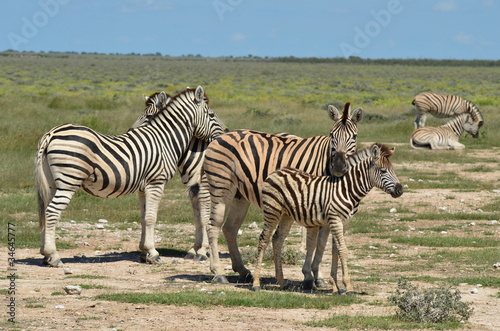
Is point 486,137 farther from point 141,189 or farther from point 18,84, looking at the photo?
point 18,84

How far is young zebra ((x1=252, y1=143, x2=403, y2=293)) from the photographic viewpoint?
8453 millimetres

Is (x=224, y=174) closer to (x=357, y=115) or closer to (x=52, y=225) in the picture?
(x=357, y=115)

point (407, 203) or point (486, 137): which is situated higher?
point (486, 137)

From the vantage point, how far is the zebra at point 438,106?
89.5ft

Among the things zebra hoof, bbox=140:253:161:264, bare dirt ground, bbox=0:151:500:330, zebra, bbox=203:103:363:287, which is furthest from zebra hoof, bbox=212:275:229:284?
zebra hoof, bbox=140:253:161:264

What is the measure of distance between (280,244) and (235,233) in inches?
41.6

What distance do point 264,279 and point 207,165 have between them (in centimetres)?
158

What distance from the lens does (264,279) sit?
381 inches

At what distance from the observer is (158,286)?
8.99 metres

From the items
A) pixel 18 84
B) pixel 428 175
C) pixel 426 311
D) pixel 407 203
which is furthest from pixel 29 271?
pixel 18 84

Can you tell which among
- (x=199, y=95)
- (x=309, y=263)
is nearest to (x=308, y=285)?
(x=309, y=263)

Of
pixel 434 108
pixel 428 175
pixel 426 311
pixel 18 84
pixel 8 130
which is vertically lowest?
pixel 426 311

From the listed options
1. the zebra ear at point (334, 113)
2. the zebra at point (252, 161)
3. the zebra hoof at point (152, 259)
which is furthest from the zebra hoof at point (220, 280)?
the zebra ear at point (334, 113)

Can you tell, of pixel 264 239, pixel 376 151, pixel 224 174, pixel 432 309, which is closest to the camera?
pixel 432 309
